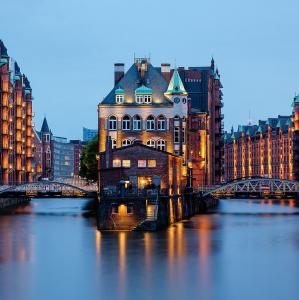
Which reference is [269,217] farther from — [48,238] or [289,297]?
[289,297]

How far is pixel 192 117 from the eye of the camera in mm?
146375

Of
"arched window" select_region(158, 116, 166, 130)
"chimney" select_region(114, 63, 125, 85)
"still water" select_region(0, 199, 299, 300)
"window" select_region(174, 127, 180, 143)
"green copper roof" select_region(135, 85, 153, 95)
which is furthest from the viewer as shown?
"chimney" select_region(114, 63, 125, 85)

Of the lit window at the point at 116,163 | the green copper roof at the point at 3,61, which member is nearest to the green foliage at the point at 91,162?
the green copper roof at the point at 3,61

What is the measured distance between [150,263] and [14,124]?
116815mm

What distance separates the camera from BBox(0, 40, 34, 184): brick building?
530 ft

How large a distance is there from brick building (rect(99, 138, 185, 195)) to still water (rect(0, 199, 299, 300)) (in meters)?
5.45

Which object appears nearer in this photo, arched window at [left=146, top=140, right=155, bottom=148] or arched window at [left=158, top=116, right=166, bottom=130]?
arched window at [left=146, top=140, right=155, bottom=148]

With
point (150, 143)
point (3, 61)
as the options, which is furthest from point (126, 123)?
point (3, 61)

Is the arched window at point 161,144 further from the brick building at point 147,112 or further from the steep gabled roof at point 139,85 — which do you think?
the steep gabled roof at point 139,85

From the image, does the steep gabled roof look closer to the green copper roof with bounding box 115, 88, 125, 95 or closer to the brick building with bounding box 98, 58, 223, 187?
the brick building with bounding box 98, 58, 223, 187

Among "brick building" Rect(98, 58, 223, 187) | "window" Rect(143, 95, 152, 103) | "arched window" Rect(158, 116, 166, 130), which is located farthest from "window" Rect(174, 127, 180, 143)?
"window" Rect(143, 95, 152, 103)

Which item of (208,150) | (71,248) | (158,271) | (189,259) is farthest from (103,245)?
(208,150)

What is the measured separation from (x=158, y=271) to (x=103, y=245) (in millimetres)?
15316

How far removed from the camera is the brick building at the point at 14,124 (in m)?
162
